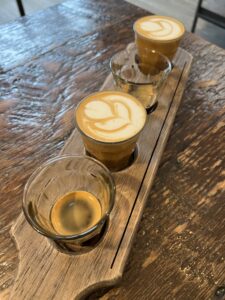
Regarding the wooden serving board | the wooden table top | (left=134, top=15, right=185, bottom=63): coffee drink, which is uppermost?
(left=134, top=15, right=185, bottom=63): coffee drink

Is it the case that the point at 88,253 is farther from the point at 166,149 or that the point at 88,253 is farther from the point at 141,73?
the point at 141,73

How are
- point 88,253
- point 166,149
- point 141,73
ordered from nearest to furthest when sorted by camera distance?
point 88,253, point 166,149, point 141,73

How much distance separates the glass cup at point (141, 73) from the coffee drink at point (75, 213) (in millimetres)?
239

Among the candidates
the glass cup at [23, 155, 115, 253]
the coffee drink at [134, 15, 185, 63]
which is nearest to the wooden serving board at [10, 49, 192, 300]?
the glass cup at [23, 155, 115, 253]

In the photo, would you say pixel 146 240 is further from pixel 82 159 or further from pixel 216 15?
pixel 216 15

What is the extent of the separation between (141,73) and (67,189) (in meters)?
0.36

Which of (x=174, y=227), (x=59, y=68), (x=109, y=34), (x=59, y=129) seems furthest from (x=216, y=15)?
(x=174, y=227)

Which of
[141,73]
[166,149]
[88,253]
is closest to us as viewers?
[88,253]

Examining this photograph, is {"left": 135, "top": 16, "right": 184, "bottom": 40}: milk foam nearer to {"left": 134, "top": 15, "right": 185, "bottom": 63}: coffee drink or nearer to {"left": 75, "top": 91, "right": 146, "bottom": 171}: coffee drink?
{"left": 134, "top": 15, "right": 185, "bottom": 63}: coffee drink

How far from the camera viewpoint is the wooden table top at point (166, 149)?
17.9 inches

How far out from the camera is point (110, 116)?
53 cm

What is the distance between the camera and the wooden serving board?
16.5 inches

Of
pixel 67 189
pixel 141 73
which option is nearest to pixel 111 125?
pixel 67 189

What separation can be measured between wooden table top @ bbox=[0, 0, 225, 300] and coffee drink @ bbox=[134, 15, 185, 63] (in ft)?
0.33
